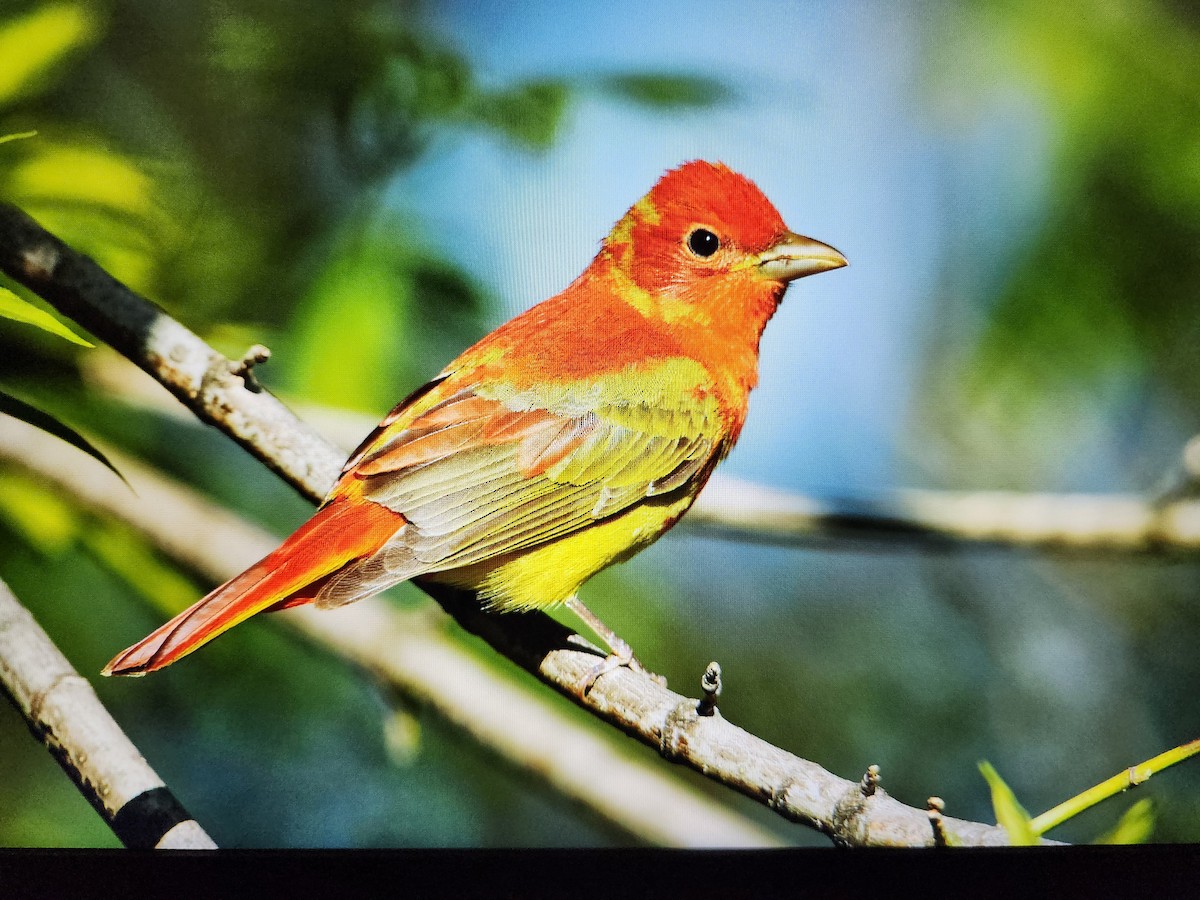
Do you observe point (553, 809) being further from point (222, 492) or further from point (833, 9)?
point (833, 9)

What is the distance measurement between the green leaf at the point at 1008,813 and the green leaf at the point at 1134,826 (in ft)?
0.62

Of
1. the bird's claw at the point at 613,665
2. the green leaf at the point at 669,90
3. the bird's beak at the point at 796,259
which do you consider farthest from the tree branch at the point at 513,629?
the green leaf at the point at 669,90

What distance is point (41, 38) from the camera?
2.24 meters

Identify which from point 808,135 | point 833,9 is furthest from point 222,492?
point 833,9

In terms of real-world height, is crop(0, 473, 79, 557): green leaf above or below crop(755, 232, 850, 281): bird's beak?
below

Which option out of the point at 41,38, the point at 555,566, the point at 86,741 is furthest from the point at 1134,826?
the point at 41,38

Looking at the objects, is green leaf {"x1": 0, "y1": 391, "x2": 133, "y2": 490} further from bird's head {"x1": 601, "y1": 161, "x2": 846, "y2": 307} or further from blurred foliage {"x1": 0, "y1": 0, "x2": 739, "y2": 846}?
bird's head {"x1": 601, "y1": 161, "x2": 846, "y2": 307}

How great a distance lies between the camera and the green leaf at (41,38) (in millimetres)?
2230

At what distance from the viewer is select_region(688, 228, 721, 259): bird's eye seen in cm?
223

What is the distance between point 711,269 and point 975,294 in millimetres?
652

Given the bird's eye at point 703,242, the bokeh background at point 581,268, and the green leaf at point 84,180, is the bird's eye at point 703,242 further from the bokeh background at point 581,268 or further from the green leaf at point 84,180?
the green leaf at point 84,180

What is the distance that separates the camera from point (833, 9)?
2375mm

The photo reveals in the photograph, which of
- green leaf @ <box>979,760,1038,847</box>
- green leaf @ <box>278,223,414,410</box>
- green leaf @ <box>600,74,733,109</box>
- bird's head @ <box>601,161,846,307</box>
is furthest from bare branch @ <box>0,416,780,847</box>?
green leaf @ <box>600,74,733,109</box>

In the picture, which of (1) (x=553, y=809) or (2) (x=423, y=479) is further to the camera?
(1) (x=553, y=809)
